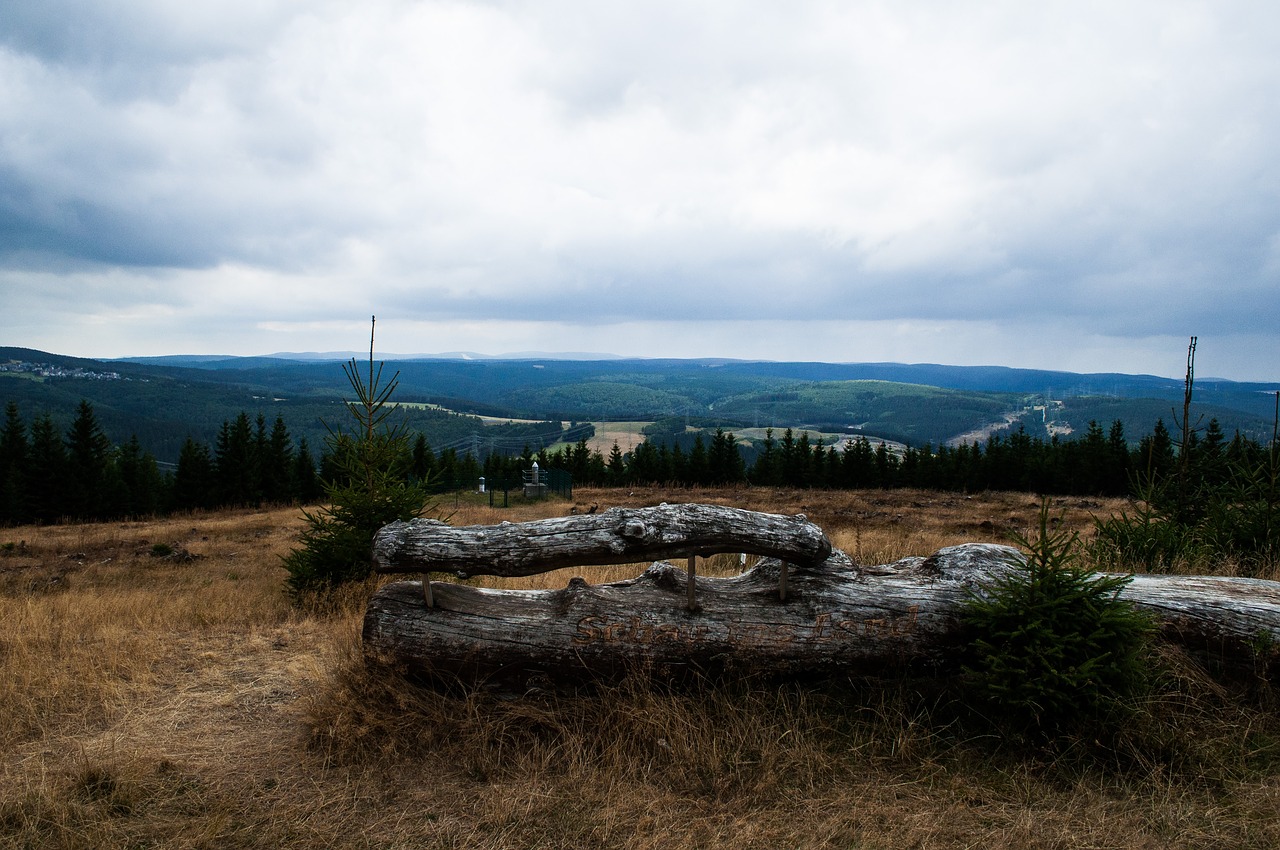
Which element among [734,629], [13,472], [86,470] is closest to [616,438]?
[86,470]

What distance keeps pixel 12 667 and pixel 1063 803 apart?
8.28 metres

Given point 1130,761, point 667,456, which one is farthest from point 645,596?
point 667,456

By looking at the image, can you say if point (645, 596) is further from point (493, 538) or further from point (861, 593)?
point (861, 593)

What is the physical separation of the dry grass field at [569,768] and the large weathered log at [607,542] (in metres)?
0.96

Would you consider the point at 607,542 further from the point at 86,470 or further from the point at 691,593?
the point at 86,470

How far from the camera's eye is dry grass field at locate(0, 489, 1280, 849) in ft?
11.7

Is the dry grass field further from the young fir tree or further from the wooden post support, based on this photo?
the young fir tree

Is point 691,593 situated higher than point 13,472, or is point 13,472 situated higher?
point 691,593

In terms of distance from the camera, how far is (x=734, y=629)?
16.3 feet

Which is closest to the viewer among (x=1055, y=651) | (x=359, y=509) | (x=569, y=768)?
(x=569, y=768)

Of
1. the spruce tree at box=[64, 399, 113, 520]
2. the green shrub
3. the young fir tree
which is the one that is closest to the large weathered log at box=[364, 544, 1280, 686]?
the green shrub

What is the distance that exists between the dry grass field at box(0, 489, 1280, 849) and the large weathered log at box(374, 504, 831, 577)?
959mm

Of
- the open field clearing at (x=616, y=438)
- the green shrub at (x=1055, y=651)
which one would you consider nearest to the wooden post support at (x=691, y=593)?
the green shrub at (x=1055, y=651)

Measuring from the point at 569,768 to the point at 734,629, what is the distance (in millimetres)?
1555
